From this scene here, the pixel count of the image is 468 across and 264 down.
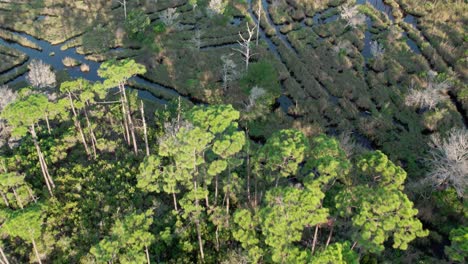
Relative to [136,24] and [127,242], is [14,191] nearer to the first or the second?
[127,242]

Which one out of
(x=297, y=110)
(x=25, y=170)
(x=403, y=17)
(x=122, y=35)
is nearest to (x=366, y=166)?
(x=297, y=110)

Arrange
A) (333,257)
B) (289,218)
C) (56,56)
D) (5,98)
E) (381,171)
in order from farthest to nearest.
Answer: (56,56) → (5,98) → (381,171) → (289,218) → (333,257)

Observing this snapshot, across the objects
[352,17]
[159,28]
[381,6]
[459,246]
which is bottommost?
[459,246]

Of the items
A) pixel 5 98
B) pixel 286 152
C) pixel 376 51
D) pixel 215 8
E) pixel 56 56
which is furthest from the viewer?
pixel 215 8

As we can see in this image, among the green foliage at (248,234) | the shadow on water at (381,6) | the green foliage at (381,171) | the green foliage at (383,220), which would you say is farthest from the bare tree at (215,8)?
the green foliage at (383,220)

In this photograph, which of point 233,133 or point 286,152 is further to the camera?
point 233,133

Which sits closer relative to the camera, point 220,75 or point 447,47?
point 220,75

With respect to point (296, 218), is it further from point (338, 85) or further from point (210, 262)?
point (338, 85)

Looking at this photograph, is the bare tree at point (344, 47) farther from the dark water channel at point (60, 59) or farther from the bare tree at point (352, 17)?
the dark water channel at point (60, 59)

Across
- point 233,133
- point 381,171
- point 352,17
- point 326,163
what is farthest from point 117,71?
point 352,17
